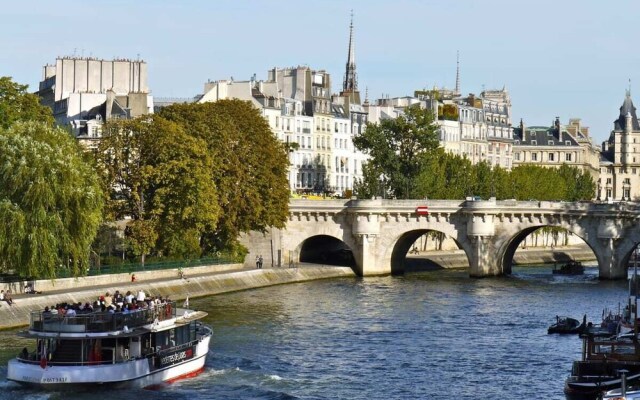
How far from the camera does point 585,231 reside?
345ft

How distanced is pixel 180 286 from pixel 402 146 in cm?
5133

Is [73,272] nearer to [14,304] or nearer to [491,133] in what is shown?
[14,304]

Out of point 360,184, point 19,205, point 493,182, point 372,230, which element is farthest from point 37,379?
point 493,182

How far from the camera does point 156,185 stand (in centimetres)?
8894

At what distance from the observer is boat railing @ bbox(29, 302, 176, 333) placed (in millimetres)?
52969

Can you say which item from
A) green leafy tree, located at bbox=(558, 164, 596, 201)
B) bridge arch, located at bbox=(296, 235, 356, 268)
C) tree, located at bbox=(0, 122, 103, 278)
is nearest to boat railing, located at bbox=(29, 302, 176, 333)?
tree, located at bbox=(0, 122, 103, 278)

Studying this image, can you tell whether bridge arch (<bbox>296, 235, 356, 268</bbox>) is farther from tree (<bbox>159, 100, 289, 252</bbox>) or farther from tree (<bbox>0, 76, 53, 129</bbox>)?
tree (<bbox>0, 76, 53, 129</bbox>)

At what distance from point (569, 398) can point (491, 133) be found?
134 m

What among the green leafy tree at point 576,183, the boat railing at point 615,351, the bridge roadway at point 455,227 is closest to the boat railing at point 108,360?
the boat railing at point 615,351

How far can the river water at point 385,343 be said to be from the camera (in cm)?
5481

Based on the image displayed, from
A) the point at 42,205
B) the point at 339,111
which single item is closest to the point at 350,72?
the point at 339,111

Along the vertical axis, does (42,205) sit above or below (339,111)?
below

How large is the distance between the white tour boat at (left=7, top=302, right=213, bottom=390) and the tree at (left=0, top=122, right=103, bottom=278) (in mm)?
16000

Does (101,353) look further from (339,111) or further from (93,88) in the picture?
(339,111)
